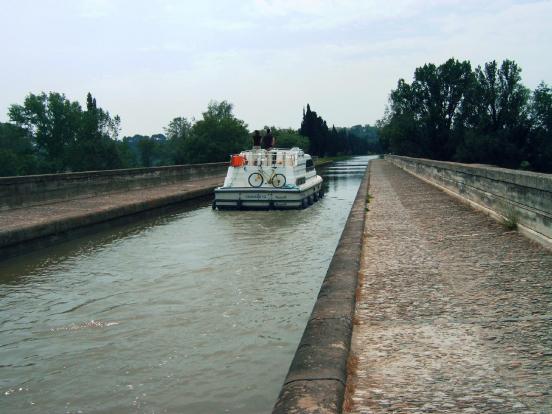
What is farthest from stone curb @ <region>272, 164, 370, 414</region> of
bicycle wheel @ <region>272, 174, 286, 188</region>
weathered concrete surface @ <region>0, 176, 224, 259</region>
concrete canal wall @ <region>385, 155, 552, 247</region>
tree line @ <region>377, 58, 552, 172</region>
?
tree line @ <region>377, 58, 552, 172</region>

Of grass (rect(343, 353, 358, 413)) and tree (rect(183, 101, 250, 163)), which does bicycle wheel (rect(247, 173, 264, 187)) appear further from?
tree (rect(183, 101, 250, 163))

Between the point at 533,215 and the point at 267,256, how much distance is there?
4.81 meters

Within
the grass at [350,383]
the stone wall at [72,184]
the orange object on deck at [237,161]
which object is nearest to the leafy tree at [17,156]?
the stone wall at [72,184]

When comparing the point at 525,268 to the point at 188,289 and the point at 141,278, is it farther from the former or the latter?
the point at 141,278

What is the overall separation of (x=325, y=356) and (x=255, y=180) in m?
15.6

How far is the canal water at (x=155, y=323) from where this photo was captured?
444cm

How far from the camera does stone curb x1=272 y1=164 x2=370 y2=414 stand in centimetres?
321

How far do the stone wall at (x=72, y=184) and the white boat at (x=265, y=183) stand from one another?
4683 millimetres

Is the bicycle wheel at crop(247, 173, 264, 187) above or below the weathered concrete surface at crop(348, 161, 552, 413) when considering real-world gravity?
above

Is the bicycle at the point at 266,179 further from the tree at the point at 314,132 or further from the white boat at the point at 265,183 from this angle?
the tree at the point at 314,132

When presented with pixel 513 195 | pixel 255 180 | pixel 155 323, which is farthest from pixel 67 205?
pixel 513 195

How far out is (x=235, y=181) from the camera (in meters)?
19.6

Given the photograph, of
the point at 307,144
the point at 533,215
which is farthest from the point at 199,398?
the point at 307,144

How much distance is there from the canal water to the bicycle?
274 inches
